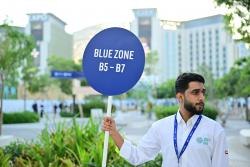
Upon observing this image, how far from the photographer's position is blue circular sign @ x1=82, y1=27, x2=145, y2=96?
3.98 metres

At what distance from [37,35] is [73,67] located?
91.4 meters

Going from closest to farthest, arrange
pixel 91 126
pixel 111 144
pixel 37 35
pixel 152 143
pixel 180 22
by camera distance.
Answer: pixel 152 143 < pixel 111 144 < pixel 91 126 < pixel 37 35 < pixel 180 22

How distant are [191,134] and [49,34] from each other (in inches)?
6199

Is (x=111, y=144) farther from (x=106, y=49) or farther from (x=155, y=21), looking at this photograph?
(x=155, y=21)

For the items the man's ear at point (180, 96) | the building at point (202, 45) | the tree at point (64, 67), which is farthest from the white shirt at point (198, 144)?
the building at point (202, 45)

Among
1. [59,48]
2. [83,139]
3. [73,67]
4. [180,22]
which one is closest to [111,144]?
[83,139]

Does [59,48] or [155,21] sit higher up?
[155,21]

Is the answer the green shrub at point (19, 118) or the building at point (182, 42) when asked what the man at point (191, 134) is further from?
the building at point (182, 42)

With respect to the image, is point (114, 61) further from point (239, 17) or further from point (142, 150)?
point (239, 17)

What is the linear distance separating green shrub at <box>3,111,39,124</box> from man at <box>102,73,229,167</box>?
2601cm

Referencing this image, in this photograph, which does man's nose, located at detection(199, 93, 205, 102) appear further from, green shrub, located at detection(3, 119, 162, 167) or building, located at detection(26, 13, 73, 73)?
building, located at detection(26, 13, 73, 73)

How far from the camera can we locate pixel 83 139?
7270 mm

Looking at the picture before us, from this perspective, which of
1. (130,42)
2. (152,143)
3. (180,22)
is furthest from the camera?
(180,22)

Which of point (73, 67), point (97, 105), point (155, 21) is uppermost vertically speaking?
point (155, 21)
